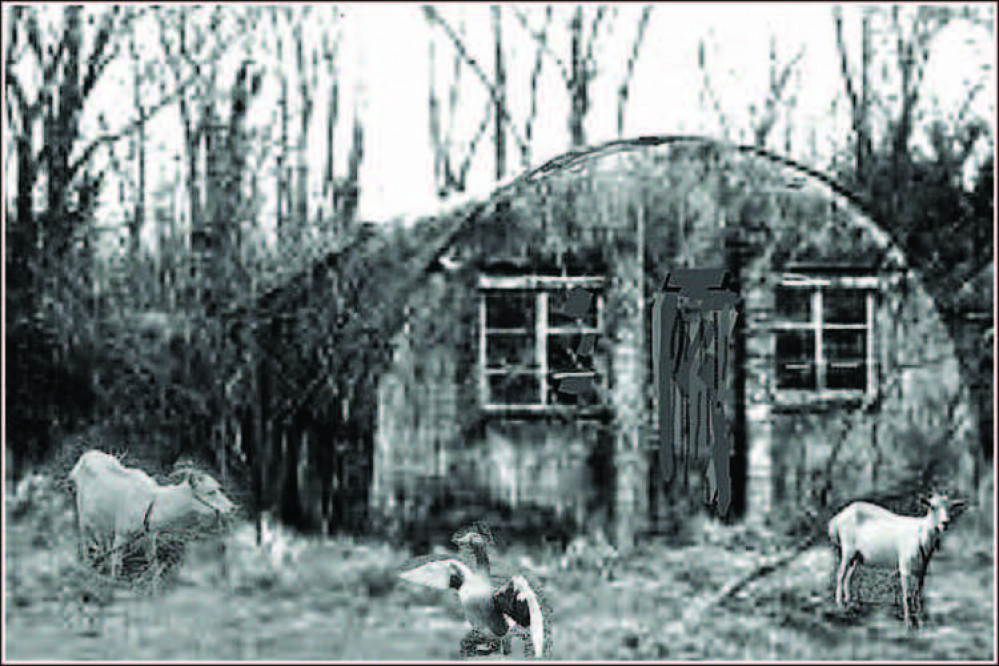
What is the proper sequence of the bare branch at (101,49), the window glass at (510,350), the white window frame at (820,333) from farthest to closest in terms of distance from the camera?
the bare branch at (101,49), the white window frame at (820,333), the window glass at (510,350)

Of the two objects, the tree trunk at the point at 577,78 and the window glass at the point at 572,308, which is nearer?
the window glass at the point at 572,308

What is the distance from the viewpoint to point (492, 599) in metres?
6.19

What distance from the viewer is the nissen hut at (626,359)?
680 cm

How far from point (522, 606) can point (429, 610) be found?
0.52 metres

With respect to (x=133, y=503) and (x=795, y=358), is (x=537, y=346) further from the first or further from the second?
(x=133, y=503)

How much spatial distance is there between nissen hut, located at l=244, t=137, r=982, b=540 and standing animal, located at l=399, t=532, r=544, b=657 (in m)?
0.52

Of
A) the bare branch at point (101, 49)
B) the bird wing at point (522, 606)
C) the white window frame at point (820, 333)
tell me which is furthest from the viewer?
the bare branch at point (101, 49)

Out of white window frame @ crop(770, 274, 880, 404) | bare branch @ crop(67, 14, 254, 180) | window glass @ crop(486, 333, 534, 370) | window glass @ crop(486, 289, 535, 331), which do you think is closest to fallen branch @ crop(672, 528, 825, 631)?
white window frame @ crop(770, 274, 880, 404)

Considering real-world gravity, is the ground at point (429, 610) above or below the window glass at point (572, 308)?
below

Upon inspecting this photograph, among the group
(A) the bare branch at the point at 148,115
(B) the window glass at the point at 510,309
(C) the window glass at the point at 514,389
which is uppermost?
(A) the bare branch at the point at 148,115

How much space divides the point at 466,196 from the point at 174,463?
1747mm

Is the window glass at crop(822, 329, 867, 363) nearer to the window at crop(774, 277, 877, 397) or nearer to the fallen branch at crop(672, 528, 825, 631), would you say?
the window at crop(774, 277, 877, 397)

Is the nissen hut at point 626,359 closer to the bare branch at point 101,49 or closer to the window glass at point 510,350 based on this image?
the window glass at point 510,350

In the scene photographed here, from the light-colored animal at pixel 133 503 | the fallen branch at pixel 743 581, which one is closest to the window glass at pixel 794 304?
the fallen branch at pixel 743 581
